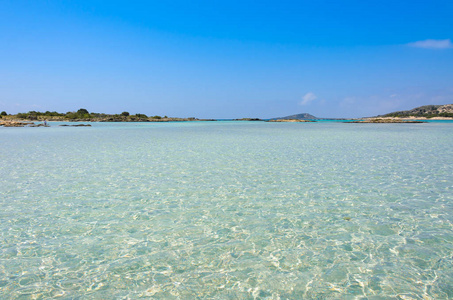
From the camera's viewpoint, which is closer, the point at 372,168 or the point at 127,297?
the point at 127,297

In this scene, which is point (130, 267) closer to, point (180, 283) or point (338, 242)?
point (180, 283)

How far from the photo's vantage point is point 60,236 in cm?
686

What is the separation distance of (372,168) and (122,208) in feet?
41.8

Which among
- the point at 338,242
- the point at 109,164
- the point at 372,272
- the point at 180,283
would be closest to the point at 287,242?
the point at 338,242

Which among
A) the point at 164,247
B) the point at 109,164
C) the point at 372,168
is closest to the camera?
the point at 164,247

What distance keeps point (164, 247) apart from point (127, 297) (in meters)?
1.76

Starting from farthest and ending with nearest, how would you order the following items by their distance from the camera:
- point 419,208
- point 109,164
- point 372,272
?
point 109,164
point 419,208
point 372,272

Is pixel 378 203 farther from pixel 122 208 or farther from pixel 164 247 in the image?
pixel 122 208

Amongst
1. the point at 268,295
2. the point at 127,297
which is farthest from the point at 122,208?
the point at 268,295

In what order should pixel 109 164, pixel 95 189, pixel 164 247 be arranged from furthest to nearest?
pixel 109 164 → pixel 95 189 → pixel 164 247

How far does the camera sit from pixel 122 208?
889cm

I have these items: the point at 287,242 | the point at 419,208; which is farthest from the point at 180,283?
the point at 419,208

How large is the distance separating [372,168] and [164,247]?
12.7 metres

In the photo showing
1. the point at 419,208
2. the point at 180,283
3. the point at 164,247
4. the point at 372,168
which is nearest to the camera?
the point at 180,283
